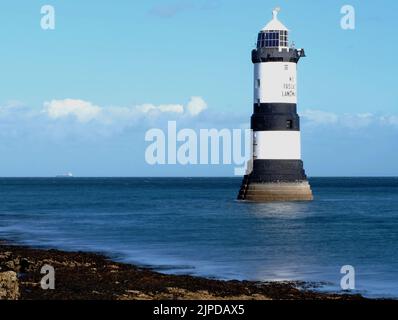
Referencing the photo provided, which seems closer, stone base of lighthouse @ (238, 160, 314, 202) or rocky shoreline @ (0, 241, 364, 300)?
rocky shoreline @ (0, 241, 364, 300)

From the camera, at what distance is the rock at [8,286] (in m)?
18.2

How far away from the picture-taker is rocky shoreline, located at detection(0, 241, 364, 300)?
20.5 meters

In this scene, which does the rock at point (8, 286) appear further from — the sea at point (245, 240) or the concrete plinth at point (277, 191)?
the concrete plinth at point (277, 191)

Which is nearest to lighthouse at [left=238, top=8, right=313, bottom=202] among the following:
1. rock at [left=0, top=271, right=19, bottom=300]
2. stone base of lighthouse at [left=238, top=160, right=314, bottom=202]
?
stone base of lighthouse at [left=238, top=160, right=314, bottom=202]

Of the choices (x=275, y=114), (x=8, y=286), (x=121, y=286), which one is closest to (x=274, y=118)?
(x=275, y=114)

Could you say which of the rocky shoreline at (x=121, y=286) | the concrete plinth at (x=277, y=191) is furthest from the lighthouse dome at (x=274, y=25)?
the rocky shoreline at (x=121, y=286)

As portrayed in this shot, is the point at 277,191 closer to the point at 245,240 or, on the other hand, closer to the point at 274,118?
the point at 274,118

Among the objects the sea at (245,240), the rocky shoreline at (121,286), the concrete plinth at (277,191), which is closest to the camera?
the rocky shoreline at (121,286)

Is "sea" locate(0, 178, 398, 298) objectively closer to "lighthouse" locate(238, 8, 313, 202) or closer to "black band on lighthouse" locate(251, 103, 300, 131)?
"lighthouse" locate(238, 8, 313, 202)

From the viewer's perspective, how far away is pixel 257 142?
2279 inches

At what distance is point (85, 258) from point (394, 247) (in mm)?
16167

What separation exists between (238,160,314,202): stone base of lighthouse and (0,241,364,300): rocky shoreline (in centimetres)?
3101

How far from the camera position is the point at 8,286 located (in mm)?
18406
